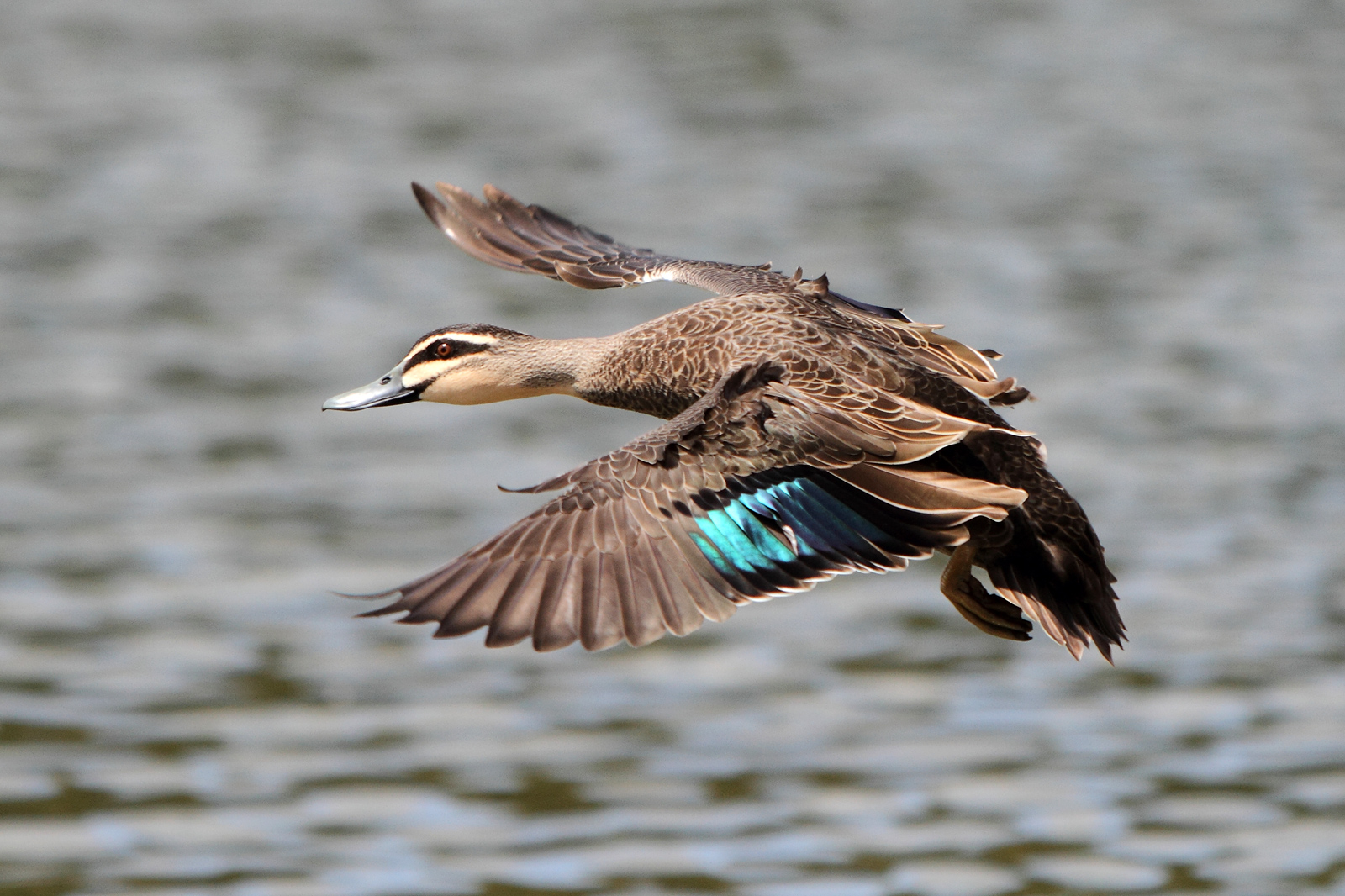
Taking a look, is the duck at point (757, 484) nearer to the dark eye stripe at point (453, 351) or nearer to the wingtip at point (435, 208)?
the dark eye stripe at point (453, 351)

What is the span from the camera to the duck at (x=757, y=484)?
270 inches

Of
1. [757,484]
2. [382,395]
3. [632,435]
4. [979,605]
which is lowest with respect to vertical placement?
[979,605]

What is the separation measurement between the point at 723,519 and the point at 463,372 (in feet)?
6.38

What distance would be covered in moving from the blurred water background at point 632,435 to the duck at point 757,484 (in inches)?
253

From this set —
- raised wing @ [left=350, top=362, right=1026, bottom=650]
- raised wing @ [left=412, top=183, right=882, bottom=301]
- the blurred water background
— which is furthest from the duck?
the blurred water background

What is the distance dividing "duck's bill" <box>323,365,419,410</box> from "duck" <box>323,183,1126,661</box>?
0.01 m

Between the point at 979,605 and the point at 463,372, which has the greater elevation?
the point at 463,372

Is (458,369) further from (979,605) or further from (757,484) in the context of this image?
(979,605)

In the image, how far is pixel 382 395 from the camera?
339 inches

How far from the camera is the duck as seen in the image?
6.85m

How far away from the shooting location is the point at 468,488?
1925cm

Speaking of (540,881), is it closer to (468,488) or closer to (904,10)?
(468,488)

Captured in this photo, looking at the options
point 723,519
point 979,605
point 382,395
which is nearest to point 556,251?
point 382,395

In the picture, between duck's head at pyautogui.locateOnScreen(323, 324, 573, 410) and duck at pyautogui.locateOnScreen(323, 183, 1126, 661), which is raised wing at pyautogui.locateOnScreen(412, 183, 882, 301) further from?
duck's head at pyautogui.locateOnScreen(323, 324, 573, 410)
